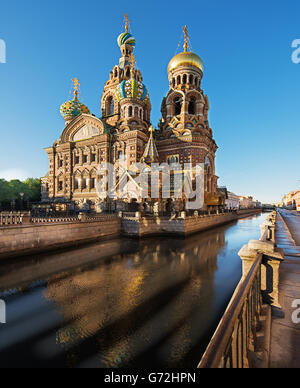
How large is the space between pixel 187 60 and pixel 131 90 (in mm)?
13101

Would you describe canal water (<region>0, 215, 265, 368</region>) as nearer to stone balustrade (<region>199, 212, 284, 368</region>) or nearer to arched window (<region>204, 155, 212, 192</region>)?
stone balustrade (<region>199, 212, 284, 368</region>)

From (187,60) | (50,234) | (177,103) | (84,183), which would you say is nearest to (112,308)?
(50,234)

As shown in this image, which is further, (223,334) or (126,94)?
(126,94)

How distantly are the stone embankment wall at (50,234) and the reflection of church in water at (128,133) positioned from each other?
11.7m

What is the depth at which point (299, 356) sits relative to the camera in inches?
94.6

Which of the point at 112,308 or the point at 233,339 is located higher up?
the point at 233,339

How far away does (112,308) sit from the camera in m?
6.54

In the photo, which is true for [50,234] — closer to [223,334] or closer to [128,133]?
[223,334]

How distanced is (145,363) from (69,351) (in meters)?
1.95

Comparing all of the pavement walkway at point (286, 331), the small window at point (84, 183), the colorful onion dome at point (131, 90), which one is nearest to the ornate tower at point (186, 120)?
the colorful onion dome at point (131, 90)

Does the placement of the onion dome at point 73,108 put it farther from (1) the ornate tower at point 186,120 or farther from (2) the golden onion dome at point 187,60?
(2) the golden onion dome at point 187,60

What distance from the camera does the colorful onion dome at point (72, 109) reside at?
126ft

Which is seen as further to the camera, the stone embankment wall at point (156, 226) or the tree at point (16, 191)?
the tree at point (16, 191)

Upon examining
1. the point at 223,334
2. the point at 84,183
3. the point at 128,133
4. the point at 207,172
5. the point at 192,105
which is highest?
the point at 192,105
